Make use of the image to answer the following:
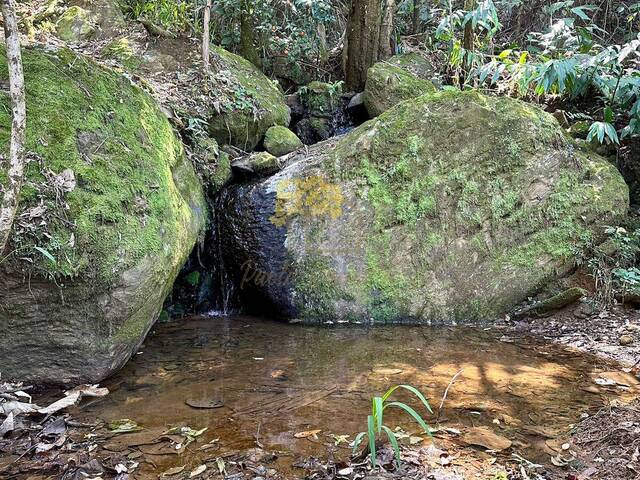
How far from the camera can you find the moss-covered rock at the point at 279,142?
22.7 ft

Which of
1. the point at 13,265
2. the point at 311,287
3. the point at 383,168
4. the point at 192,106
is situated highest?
the point at 192,106

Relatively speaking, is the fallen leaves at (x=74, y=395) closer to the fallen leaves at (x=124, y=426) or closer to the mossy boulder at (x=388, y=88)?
the fallen leaves at (x=124, y=426)

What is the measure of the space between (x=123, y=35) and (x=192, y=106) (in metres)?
2.07

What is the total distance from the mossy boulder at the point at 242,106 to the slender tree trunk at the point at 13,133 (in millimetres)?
3728

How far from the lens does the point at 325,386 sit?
140 inches

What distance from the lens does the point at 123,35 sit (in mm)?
7566

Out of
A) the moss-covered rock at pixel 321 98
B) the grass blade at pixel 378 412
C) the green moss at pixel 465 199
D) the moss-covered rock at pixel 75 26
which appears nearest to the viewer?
the grass blade at pixel 378 412

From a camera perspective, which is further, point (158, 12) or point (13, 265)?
point (158, 12)

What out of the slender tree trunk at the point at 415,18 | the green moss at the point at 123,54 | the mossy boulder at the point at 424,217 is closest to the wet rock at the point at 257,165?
the mossy boulder at the point at 424,217

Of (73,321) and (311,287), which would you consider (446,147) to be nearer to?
(311,287)

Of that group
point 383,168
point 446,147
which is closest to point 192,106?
point 383,168

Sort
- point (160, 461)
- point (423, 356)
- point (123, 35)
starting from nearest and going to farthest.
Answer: point (160, 461) → point (423, 356) → point (123, 35)

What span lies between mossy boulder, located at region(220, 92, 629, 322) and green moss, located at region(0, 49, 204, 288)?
133 cm

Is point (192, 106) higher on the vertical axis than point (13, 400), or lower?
higher
